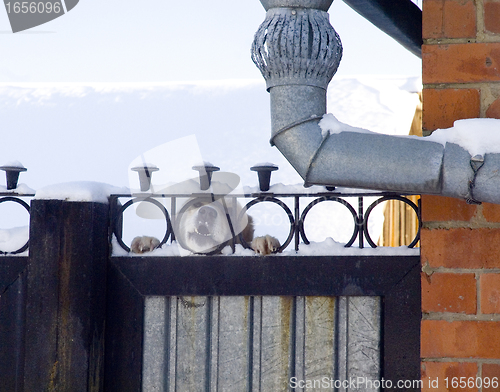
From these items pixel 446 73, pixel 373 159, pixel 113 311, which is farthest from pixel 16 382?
pixel 446 73

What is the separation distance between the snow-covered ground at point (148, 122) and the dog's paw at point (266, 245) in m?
10.4

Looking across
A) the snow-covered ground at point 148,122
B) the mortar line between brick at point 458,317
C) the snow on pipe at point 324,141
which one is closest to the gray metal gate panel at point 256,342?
the mortar line between brick at point 458,317

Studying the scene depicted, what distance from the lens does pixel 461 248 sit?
4.78 ft

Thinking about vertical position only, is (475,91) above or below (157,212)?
above

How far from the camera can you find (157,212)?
211 centimetres

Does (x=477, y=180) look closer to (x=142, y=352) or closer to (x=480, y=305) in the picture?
(x=480, y=305)

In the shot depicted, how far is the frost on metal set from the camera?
139 cm

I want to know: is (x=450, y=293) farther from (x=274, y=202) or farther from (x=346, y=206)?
(x=274, y=202)

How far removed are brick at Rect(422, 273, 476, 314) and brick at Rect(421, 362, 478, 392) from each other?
0.15 m

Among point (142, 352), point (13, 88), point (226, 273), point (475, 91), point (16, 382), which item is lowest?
point (16, 382)

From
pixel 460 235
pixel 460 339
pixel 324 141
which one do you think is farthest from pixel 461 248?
pixel 324 141

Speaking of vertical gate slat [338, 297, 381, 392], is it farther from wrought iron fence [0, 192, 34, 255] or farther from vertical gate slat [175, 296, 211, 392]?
wrought iron fence [0, 192, 34, 255]

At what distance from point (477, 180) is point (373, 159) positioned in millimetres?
256

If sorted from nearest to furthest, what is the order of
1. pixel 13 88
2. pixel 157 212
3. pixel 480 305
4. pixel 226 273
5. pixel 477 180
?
pixel 477 180 < pixel 480 305 < pixel 226 273 < pixel 157 212 < pixel 13 88
